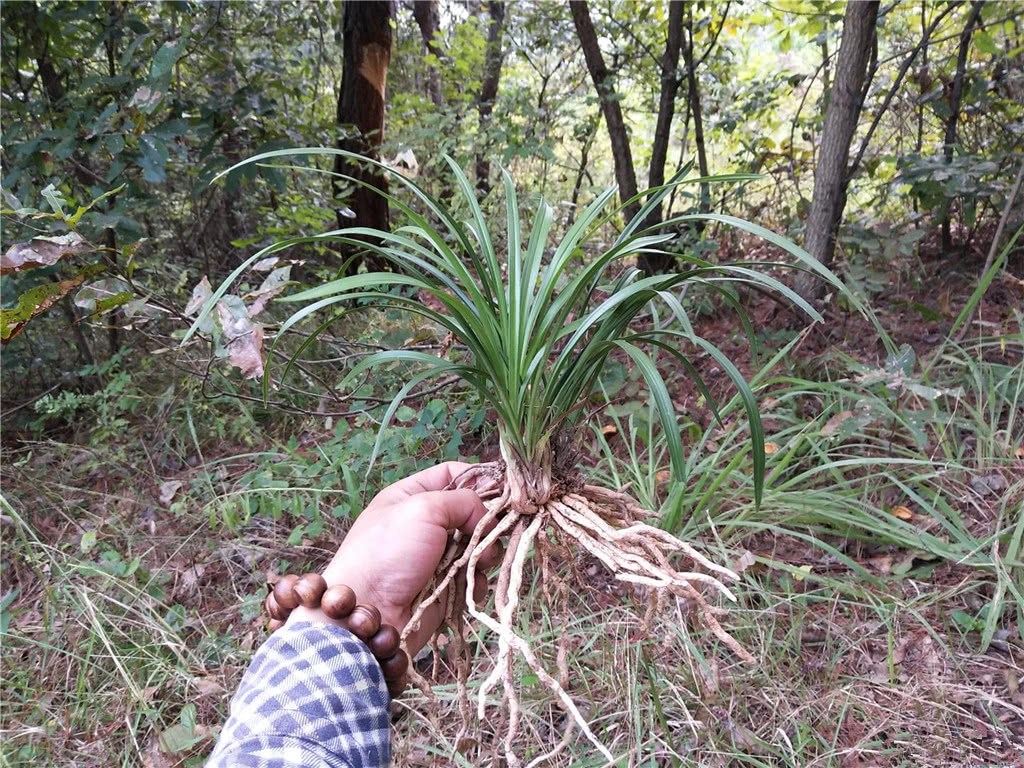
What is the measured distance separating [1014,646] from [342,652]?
4.84ft

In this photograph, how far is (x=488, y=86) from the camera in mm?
4516

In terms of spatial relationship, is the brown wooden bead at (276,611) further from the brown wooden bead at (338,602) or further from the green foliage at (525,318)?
the green foliage at (525,318)

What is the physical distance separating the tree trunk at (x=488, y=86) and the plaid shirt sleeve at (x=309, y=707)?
2.09 metres

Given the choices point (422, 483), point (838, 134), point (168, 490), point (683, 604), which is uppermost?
point (838, 134)

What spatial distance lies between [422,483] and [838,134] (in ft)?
6.54

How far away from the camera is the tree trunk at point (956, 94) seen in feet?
7.58

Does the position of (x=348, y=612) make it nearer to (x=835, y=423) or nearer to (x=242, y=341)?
(x=242, y=341)

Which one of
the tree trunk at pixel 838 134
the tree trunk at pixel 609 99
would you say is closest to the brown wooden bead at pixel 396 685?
the tree trunk at pixel 838 134

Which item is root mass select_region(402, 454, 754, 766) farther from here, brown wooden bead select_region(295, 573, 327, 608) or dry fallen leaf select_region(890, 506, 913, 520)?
dry fallen leaf select_region(890, 506, 913, 520)

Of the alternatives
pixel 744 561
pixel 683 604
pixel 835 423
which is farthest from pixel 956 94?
pixel 683 604

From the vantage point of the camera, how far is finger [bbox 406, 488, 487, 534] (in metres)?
0.98

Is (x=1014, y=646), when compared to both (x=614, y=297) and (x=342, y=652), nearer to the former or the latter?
(x=614, y=297)

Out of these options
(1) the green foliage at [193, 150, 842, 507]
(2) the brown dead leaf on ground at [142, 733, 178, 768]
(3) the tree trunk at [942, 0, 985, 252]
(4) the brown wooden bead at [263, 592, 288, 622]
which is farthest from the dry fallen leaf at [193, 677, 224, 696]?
(3) the tree trunk at [942, 0, 985, 252]

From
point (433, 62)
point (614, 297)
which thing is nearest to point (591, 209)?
point (614, 297)
